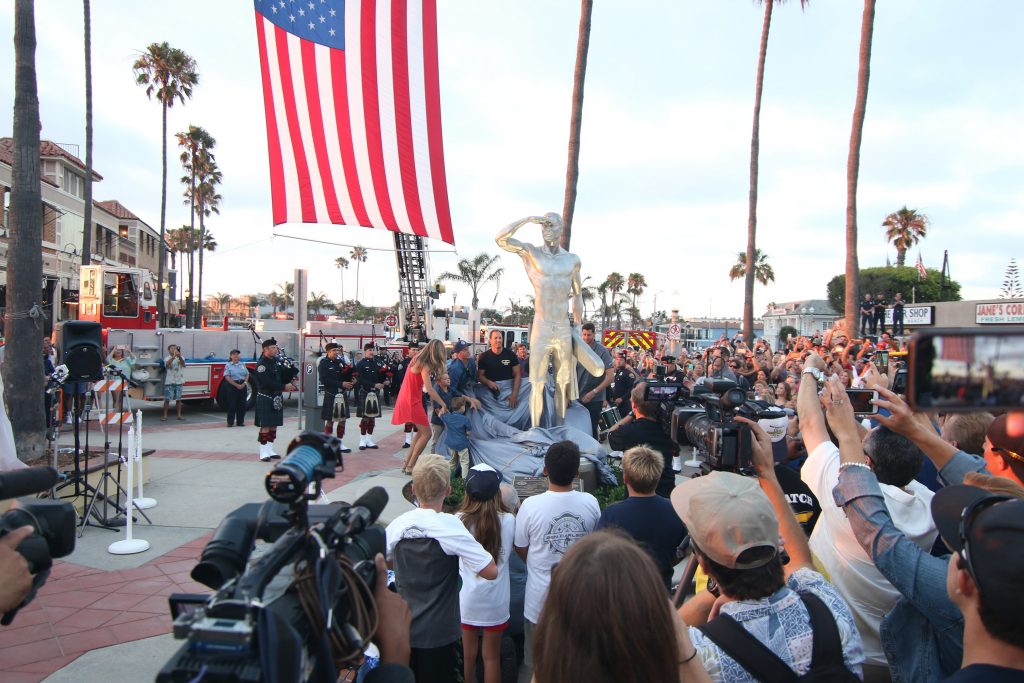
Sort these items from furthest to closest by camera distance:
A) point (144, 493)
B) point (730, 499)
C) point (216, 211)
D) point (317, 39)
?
point (216, 211) → point (317, 39) → point (144, 493) → point (730, 499)

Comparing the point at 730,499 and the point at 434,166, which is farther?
the point at 434,166

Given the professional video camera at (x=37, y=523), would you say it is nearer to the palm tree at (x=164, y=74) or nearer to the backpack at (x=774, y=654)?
the backpack at (x=774, y=654)

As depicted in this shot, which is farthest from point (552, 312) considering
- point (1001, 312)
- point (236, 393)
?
point (1001, 312)

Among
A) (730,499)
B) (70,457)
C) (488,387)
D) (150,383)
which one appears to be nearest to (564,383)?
(488,387)

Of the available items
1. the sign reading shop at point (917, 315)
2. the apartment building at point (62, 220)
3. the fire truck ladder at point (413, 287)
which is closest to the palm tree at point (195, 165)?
the apartment building at point (62, 220)

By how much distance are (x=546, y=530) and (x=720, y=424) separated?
1.22 metres

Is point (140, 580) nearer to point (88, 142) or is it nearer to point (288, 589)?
point (288, 589)

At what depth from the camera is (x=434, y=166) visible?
11812mm

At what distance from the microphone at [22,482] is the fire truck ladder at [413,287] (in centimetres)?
1839

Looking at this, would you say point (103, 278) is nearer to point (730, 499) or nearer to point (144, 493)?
point (144, 493)

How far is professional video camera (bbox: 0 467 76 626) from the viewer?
1.69 m

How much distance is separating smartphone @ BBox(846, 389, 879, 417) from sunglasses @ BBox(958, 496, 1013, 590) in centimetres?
118

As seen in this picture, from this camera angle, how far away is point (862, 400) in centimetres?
269

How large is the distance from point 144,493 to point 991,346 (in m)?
8.16
